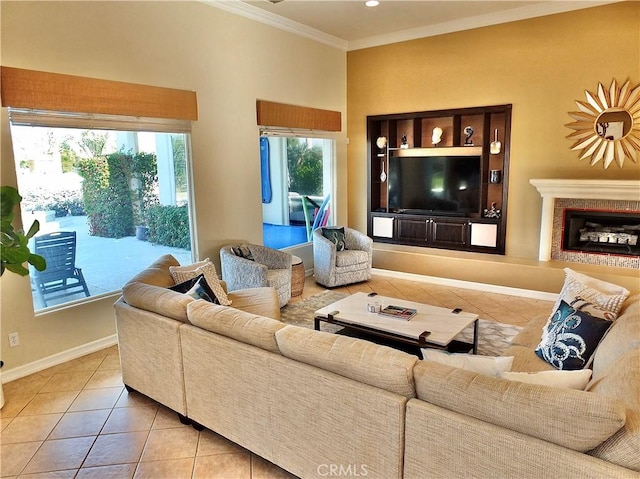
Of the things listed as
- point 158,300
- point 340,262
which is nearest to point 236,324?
point 158,300

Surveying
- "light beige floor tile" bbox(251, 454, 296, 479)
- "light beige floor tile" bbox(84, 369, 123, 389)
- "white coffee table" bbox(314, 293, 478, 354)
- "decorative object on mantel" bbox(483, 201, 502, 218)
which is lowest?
"light beige floor tile" bbox(251, 454, 296, 479)

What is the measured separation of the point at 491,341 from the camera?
413 centimetres

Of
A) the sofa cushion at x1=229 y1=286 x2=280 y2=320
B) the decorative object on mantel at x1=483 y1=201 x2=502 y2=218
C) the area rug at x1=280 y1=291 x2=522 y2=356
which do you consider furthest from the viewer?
the decorative object on mantel at x1=483 y1=201 x2=502 y2=218

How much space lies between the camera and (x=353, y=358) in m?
1.99

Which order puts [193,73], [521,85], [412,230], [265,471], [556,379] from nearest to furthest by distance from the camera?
1. [556,379]
2. [265,471]
3. [193,73]
4. [521,85]
5. [412,230]

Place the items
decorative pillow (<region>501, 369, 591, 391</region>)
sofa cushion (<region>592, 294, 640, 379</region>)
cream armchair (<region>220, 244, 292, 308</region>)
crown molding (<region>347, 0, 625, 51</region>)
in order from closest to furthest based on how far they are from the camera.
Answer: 1. decorative pillow (<region>501, 369, 591, 391</region>)
2. sofa cushion (<region>592, 294, 640, 379</region>)
3. cream armchair (<region>220, 244, 292, 308</region>)
4. crown molding (<region>347, 0, 625, 51</region>)

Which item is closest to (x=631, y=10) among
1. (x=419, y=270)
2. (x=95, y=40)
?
(x=419, y=270)

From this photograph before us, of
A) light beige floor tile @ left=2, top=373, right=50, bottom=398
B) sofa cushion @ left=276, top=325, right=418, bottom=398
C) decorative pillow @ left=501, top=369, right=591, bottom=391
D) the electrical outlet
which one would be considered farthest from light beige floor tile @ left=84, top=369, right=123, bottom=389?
decorative pillow @ left=501, top=369, right=591, bottom=391

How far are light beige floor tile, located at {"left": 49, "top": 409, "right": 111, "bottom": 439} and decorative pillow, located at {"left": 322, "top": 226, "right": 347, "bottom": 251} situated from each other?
11.7 ft

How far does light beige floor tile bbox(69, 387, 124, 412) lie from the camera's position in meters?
3.15

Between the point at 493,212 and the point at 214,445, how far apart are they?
4934 millimetres

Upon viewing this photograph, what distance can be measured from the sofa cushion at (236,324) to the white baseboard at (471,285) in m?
Result: 4.08

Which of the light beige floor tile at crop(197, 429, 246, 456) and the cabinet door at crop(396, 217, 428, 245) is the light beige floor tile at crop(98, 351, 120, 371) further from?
the cabinet door at crop(396, 217, 428, 245)

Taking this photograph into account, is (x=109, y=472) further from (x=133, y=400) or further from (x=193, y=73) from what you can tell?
(x=193, y=73)
